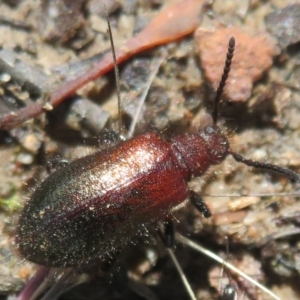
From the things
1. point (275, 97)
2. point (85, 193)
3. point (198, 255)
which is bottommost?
point (198, 255)

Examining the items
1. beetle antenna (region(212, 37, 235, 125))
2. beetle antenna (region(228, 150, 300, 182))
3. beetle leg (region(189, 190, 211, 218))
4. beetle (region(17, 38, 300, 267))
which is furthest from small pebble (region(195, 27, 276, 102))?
beetle leg (region(189, 190, 211, 218))

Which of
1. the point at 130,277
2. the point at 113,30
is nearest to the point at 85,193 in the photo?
the point at 130,277

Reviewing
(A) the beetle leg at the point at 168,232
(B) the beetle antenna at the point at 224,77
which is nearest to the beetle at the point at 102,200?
(B) the beetle antenna at the point at 224,77

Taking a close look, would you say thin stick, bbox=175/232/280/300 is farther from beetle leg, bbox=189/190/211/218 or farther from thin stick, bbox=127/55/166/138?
thin stick, bbox=127/55/166/138

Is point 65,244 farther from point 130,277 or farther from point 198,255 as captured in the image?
point 198,255

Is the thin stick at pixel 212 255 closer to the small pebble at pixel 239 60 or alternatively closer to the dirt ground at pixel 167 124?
the dirt ground at pixel 167 124

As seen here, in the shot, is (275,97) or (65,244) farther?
(275,97)

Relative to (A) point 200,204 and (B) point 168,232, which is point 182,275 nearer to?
(B) point 168,232

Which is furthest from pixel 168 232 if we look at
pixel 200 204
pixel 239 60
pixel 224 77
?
pixel 239 60
